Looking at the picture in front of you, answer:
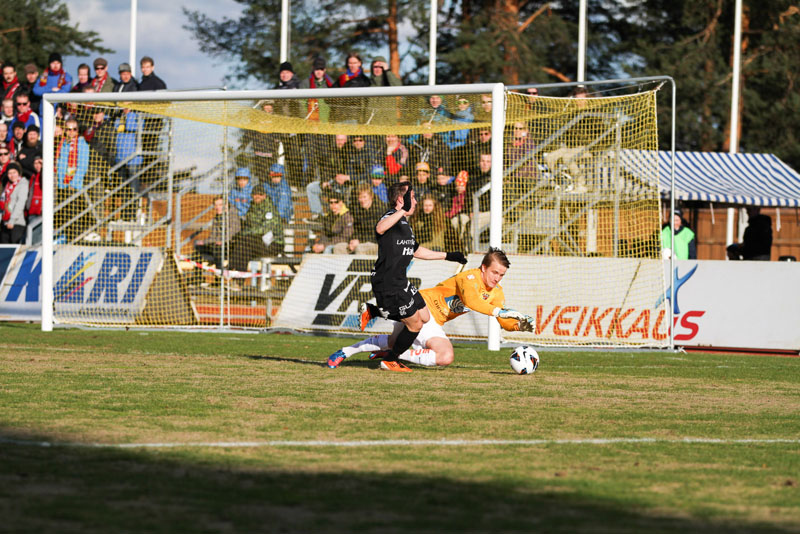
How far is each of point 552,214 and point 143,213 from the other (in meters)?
7.30

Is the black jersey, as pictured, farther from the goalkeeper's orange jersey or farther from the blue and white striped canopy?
the blue and white striped canopy

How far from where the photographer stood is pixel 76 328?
674 inches

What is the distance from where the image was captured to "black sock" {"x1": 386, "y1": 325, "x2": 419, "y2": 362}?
11.0 metres

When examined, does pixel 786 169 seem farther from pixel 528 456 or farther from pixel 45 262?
pixel 528 456

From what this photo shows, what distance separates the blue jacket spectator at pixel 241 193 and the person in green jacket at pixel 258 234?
0.30 feet

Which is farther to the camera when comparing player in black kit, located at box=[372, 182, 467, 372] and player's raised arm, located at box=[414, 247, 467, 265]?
player's raised arm, located at box=[414, 247, 467, 265]

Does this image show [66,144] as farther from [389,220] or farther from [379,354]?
[389,220]

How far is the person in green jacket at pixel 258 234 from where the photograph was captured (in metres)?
18.7

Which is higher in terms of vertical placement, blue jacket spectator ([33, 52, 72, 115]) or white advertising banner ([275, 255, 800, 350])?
blue jacket spectator ([33, 52, 72, 115])

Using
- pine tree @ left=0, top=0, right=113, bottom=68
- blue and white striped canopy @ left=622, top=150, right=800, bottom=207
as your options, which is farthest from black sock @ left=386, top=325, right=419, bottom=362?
pine tree @ left=0, top=0, right=113, bottom=68

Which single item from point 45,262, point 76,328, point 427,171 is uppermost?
point 427,171

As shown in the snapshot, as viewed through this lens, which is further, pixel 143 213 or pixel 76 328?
pixel 143 213

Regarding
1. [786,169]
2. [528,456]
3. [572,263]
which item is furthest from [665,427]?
[786,169]

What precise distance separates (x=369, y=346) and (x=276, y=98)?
5797 millimetres
